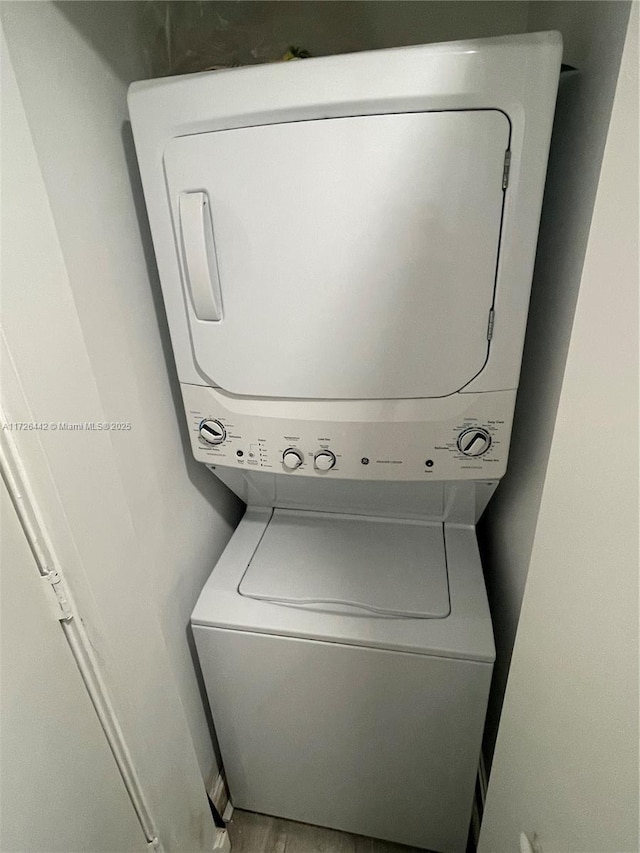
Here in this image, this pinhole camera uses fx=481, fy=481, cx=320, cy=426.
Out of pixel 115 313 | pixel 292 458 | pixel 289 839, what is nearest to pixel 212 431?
pixel 292 458

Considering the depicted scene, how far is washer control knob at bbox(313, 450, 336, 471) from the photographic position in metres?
1.05

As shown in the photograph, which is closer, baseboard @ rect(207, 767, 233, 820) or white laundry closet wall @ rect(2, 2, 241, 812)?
white laundry closet wall @ rect(2, 2, 241, 812)

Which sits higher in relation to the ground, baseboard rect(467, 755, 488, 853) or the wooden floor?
Result: baseboard rect(467, 755, 488, 853)

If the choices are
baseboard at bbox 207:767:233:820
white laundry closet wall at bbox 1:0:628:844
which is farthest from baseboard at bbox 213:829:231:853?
white laundry closet wall at bbox 1:0:628:844

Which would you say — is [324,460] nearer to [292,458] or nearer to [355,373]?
[292,458]

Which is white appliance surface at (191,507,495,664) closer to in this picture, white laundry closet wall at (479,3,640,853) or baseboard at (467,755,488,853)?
white laundry closet wall at (479,3,640,853)

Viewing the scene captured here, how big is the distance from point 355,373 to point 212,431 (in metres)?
0.36

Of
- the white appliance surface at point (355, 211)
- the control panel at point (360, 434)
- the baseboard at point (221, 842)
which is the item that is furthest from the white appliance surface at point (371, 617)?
the baseboard at point (221, 842)

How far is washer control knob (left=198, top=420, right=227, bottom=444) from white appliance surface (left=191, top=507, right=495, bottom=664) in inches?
14.4

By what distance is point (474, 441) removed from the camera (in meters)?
0.99

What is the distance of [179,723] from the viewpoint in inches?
45.7

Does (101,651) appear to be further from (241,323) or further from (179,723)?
(241,323)

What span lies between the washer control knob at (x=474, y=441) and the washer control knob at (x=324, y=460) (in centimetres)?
27

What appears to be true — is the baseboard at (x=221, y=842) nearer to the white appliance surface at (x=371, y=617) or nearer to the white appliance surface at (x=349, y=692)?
the white appliance surface at (x=349, y=692)
